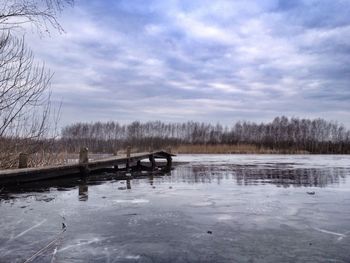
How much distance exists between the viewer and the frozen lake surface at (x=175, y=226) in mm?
4395

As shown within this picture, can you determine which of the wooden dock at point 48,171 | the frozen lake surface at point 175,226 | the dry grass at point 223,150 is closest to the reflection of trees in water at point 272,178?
the wooden dock at point 48,171

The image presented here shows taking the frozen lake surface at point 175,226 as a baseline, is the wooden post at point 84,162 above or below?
above

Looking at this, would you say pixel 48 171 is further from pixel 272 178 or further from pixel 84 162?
pixel 272 178

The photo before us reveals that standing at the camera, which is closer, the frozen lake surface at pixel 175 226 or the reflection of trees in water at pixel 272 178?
the frozen lake surface at pixel 175 226

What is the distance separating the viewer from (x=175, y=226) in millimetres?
5902

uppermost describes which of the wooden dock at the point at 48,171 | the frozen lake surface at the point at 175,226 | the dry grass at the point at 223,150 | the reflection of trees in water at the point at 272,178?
the dry grass at the point at 223,150

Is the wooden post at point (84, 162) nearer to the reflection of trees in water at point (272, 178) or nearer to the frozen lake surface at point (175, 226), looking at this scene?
the reflection of trees in water at point (272, 178)

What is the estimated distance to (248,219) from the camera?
254 inches

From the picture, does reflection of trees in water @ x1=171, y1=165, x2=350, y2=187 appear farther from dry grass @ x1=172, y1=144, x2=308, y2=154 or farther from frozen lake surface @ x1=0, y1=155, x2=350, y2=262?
dry grass @ x1=172, y1=144, x2=308, y2=154

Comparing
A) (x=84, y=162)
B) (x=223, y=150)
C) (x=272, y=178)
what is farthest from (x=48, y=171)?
(x=223, y=150)

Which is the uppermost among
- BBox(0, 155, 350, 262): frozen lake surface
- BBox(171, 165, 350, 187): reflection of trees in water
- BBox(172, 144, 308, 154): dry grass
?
BBox(172, 144, 308, 154): dry grass

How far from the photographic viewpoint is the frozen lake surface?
4.39 m

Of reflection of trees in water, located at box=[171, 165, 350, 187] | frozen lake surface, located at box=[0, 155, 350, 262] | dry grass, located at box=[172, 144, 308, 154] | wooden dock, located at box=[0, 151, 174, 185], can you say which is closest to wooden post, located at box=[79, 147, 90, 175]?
wooden dock, located at box=[0, 151, 174, 185]

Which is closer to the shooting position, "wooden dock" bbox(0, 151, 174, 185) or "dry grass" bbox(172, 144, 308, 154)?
"wooden dock" bbox(0, 151, 174, 185)
